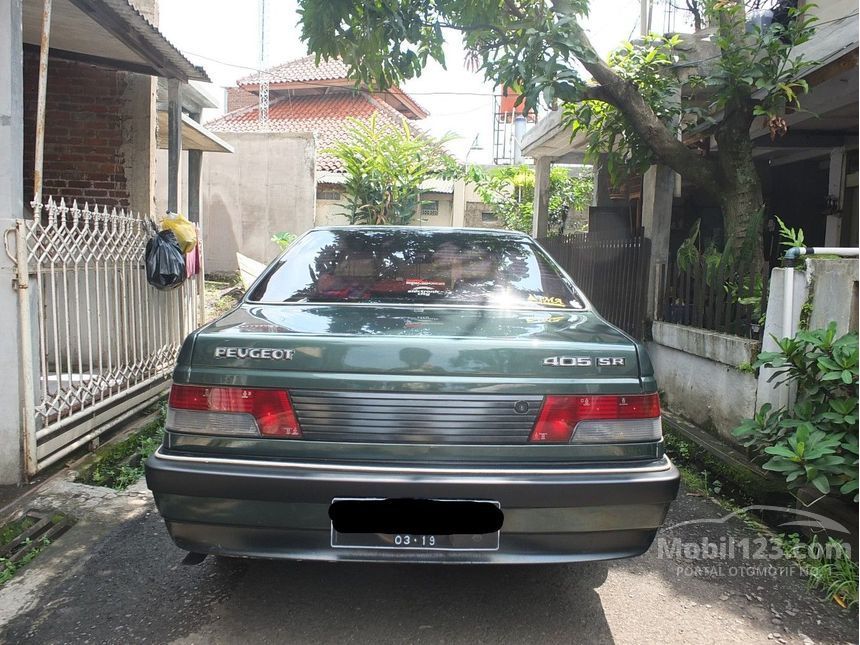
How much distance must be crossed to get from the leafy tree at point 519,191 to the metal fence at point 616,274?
661 cm

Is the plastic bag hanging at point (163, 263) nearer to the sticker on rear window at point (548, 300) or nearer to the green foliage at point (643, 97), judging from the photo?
the sticker on rear window at point (548, 300)

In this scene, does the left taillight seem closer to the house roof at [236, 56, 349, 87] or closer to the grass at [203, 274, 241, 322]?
the grass at [203, 274, 241, 322]

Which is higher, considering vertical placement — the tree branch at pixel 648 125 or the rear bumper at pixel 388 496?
the tree branch at pixel 648 125

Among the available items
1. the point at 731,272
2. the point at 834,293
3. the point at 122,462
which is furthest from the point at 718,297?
the point at 122,462

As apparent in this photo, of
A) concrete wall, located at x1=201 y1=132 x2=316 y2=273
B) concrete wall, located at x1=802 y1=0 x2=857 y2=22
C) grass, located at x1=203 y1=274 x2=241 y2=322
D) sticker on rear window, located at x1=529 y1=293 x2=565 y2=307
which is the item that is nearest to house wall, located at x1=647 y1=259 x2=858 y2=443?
sticker on rear window, located at x1=529 y1=293 x2=565 y2=307

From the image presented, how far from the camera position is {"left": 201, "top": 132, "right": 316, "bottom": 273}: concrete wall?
49.1ft

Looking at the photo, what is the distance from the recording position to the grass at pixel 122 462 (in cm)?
398

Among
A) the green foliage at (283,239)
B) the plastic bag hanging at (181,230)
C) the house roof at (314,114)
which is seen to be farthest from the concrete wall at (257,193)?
the plastic bag hanging at (181,230)

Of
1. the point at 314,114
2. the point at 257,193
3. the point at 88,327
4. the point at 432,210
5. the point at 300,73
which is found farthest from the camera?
the point at 300,73

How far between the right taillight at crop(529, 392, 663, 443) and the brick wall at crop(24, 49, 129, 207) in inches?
222

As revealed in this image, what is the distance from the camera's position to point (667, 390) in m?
5.88

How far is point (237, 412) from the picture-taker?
2.28 m

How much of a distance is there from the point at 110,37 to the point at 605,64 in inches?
158

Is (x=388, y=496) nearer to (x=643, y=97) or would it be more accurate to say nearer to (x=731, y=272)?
(x=731, y=272)
